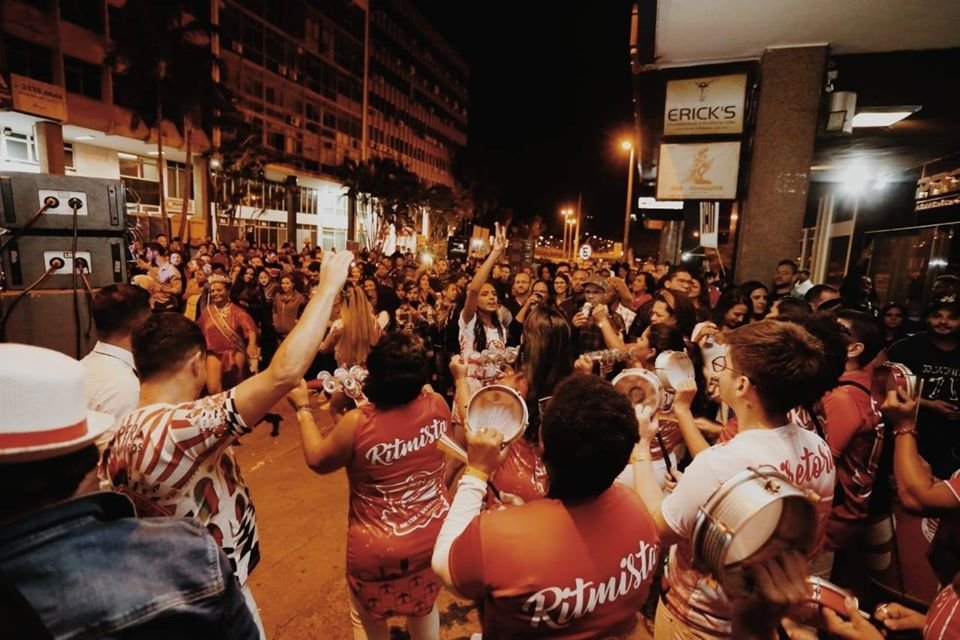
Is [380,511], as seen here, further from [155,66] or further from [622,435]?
[155,66]

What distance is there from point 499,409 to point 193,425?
1.20 metres

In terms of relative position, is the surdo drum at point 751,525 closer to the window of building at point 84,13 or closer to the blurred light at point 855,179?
the blurred light at point 855,179

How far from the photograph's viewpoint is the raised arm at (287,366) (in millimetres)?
1728

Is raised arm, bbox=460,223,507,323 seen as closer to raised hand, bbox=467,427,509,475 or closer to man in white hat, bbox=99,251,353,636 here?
man in white hat, bbox=99,251,353,636

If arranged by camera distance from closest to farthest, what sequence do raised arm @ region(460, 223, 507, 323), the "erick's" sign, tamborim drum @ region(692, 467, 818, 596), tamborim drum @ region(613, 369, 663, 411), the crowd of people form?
the crowd of people, tamborim drum @ region(692, 467, 818, 596), tamborim drum @ region(613, 369, 663, 411), raised arm @ region(460, 223, 507, 323), the "erick's" sign

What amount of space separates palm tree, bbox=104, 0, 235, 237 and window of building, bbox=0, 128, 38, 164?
4869 millimetres

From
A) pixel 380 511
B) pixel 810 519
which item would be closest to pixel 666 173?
pixel 380 511

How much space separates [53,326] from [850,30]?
824 centimetres

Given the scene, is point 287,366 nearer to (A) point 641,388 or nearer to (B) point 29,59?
(A) point 641,388

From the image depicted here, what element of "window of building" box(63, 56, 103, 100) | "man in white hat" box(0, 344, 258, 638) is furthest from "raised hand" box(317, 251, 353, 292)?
"window of building" box(63, 56, 103, 100)

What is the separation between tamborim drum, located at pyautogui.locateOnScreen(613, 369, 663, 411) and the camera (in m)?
2.27

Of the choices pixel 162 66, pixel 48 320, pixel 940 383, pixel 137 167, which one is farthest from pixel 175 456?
pixel 137 167

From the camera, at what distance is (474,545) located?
1.49 metres

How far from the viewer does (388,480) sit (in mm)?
2516
